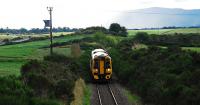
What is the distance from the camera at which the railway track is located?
3081cm

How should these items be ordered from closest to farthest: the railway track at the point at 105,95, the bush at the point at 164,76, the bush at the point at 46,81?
the bush at the point at 46,81, the bush at the point at 164,76, the railway track at the point at 105,95

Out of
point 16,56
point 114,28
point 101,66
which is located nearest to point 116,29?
point 114,28

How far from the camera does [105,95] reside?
113ft

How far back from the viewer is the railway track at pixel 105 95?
101 feet

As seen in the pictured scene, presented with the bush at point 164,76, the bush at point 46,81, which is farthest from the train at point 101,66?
the bush at point 46,81

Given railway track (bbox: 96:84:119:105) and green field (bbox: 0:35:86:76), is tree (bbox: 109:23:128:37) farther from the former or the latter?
railway track (bbox: 96:84:119:105)

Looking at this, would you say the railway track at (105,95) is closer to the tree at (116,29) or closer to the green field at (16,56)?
the green field at (16,56)

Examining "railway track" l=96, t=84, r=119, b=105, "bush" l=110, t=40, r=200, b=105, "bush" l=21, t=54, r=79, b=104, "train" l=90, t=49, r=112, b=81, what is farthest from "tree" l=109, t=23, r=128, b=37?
"bush" l=21, t=54, r=79, b=104

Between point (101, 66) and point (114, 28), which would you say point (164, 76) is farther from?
point (114, 28)

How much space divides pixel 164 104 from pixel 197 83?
8.20ft

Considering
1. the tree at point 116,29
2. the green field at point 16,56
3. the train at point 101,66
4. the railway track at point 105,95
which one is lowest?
the railway track at point 105,95

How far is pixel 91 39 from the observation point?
9462 centimetres

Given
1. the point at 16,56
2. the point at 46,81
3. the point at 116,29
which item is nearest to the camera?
the point at 46,81

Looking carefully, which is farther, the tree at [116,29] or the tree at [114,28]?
the tree at [114,28]
